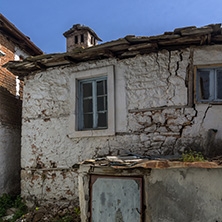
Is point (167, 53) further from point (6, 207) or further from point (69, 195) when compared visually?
point (6, 207)

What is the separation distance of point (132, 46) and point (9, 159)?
4625 millimetres

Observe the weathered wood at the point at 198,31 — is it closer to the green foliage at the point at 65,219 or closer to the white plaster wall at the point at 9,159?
the green foliage at the point at 65,219

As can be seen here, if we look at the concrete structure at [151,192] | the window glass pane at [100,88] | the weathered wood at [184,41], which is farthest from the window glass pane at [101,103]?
the weathered wood at [184,41]

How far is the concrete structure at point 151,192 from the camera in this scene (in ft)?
10.6

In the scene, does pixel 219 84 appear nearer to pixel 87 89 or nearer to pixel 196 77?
pixel 196 77

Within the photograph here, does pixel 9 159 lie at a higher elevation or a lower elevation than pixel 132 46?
lower

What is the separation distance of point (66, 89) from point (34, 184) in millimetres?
2470

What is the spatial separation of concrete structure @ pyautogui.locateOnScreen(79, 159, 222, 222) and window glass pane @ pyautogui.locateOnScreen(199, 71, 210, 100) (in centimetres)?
178

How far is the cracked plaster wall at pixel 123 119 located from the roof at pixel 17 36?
2182 millimetres

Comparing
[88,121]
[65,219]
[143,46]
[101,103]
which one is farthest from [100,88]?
[65,219]

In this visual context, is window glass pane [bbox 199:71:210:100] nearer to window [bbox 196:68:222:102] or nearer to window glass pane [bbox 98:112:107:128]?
window [bbox 196:68:222:102]

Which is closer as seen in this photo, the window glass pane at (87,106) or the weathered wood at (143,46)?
the weathered wood at (143,46)

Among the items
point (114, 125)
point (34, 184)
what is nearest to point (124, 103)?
point (114, 125)

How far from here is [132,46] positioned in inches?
185
